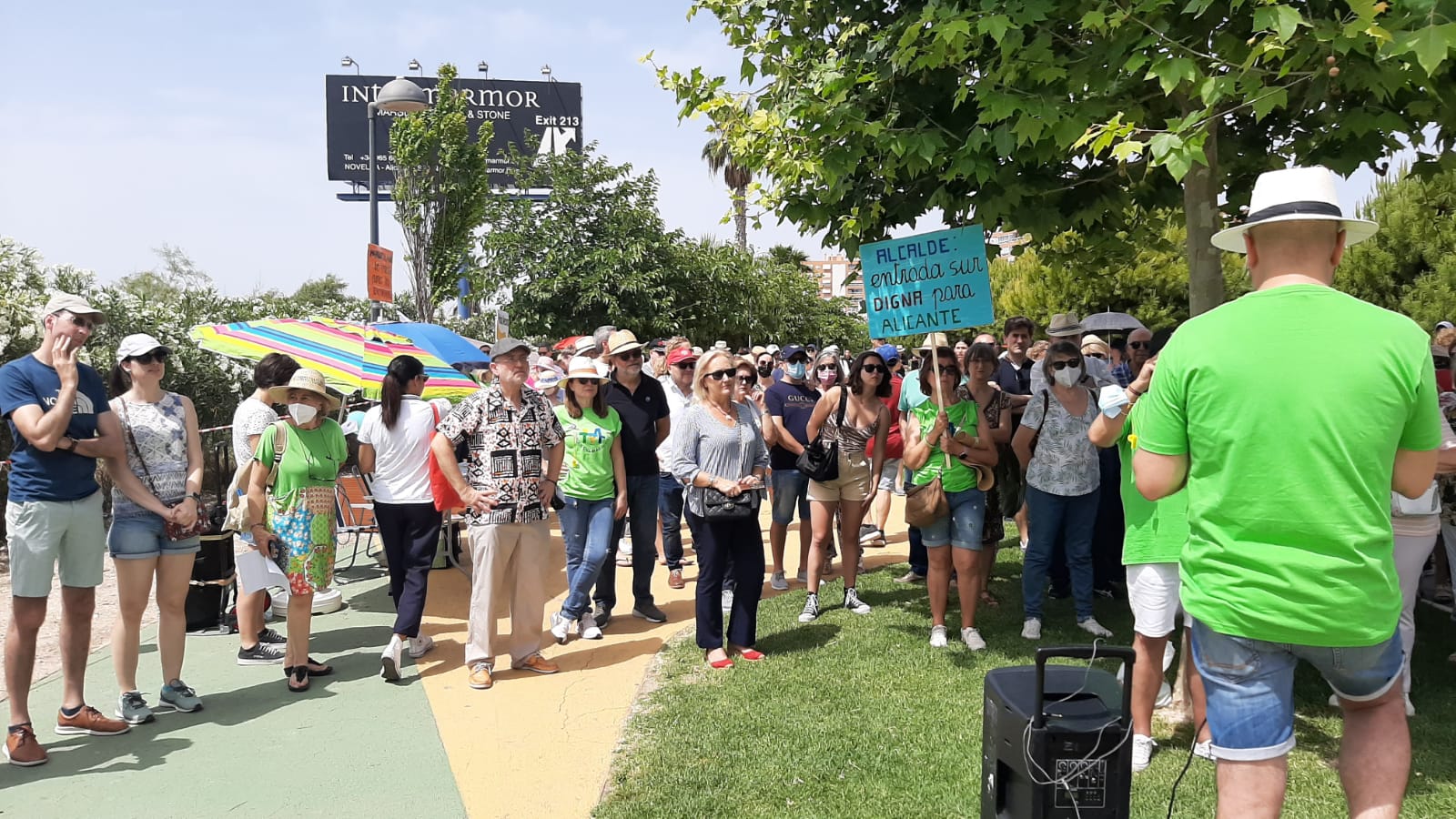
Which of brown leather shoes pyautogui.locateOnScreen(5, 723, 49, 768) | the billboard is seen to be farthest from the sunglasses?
the billboard

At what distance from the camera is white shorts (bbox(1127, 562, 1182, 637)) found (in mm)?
4289

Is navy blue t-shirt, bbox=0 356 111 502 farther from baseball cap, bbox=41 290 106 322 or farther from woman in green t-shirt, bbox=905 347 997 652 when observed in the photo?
woman in green t-shirt, bbox=905 347 997 652

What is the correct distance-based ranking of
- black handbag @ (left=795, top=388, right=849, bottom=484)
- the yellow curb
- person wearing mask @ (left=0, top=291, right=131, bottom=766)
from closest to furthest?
the yellow curb < person wearing mask @ (left=0, top=291, right=131, bottom=766) < black handbag @ (left=795, top=388, right=849, bottom=484)

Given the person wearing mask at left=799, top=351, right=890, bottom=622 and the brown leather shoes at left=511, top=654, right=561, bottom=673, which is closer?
the brown leather shoes at left=511, top=654, right=561, bottom=673

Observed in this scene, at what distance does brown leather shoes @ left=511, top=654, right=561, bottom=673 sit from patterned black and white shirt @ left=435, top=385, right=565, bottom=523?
0.91 m

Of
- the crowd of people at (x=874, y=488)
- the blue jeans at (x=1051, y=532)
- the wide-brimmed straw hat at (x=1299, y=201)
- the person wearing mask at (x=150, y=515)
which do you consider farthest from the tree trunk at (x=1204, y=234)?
the person wearing mask at (x=150, y=515)

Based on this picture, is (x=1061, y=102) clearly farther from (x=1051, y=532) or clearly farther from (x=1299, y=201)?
(x=1051, y=532)

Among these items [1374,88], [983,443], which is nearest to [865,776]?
[983,443]

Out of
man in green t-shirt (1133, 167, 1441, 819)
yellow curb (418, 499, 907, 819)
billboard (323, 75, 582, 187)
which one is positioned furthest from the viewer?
billboard (323, 75, 582, 187)

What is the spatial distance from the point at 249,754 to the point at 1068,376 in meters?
4.85

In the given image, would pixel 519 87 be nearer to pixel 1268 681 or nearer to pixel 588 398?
pixel 588 398

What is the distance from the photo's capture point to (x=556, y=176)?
77.7ft

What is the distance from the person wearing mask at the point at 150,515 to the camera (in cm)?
514

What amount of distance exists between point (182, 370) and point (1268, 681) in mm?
12985
